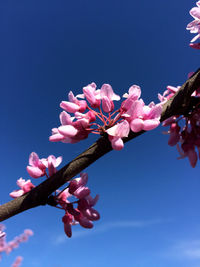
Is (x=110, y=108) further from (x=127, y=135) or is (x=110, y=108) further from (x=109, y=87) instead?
(x=127, y=135)

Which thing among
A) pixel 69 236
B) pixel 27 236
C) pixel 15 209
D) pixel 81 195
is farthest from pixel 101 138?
pixel 27 236

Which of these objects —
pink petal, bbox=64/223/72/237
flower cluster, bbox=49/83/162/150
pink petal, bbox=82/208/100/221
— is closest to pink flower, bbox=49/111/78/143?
flower cluster, bbox=49/83/162/150

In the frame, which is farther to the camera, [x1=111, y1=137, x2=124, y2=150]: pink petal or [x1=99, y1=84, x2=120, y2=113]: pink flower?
[x1=99, y1=84, x2=120, y2=113]: pink flower

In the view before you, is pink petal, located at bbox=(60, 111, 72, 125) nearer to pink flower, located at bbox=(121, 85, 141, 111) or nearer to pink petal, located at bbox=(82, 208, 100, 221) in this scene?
pink flower, located at bbox=(121, 85, 141, 111)

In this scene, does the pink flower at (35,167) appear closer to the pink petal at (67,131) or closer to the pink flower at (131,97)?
the pink petal at (67,131)

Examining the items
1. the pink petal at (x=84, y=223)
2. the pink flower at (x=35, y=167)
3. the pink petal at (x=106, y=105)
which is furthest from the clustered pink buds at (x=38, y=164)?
the pink petal at (x=106, y=105)

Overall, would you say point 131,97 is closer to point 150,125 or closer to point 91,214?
point 150,125
